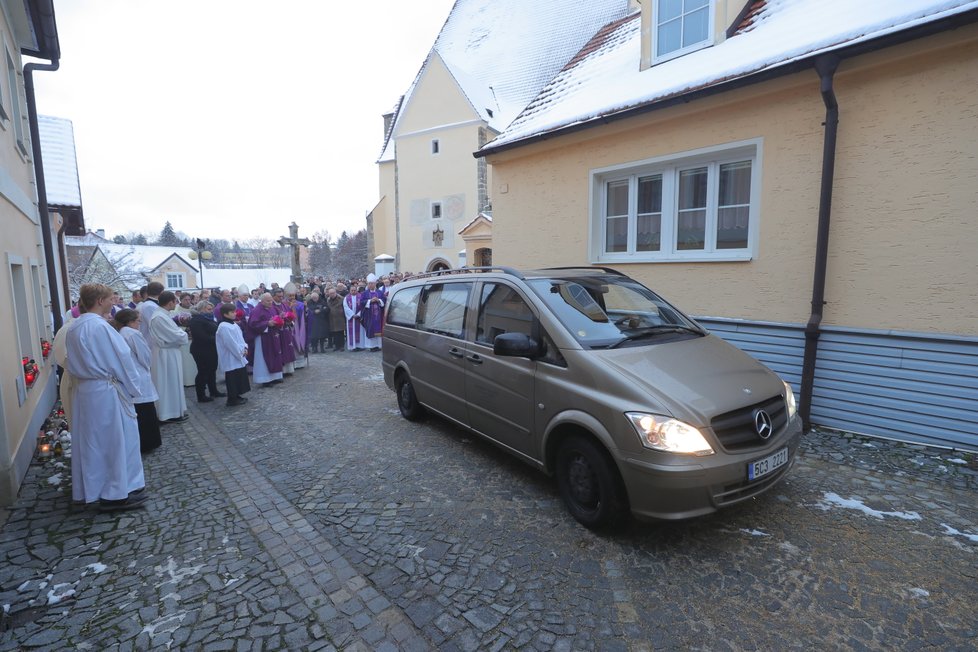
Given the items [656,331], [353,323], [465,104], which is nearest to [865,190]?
[656,331]

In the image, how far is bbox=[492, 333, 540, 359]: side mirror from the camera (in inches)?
158

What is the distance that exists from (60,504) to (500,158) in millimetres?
8391

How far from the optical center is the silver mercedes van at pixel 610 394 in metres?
3.24

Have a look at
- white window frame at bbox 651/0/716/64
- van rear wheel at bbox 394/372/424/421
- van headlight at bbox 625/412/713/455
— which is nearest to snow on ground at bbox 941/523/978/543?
van headlight at bbox 625/412/713/455

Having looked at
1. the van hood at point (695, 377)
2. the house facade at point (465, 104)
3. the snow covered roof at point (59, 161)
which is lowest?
the van hood at point (695, 377)

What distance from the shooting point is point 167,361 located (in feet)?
23.5

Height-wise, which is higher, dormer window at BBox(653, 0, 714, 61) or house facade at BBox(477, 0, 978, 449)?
dormer window at BBox(653, 0, 714, 61)

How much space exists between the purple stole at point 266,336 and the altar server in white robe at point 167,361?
6.42ft

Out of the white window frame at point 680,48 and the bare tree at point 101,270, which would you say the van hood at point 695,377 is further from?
the bare tree at point 101,270

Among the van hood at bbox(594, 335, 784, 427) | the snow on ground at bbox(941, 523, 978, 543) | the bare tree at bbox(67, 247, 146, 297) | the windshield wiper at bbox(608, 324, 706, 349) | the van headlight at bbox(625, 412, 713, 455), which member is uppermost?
the bare tree at bbox(67, 247, 146, 297)

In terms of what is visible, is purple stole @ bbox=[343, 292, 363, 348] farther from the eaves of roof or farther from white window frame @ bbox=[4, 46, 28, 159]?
the eaves of roof

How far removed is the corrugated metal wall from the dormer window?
187 inches

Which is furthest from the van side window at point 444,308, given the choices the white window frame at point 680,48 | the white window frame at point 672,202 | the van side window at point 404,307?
the white window frame at point 680,48

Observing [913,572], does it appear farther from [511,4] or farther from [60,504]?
[511,4]
